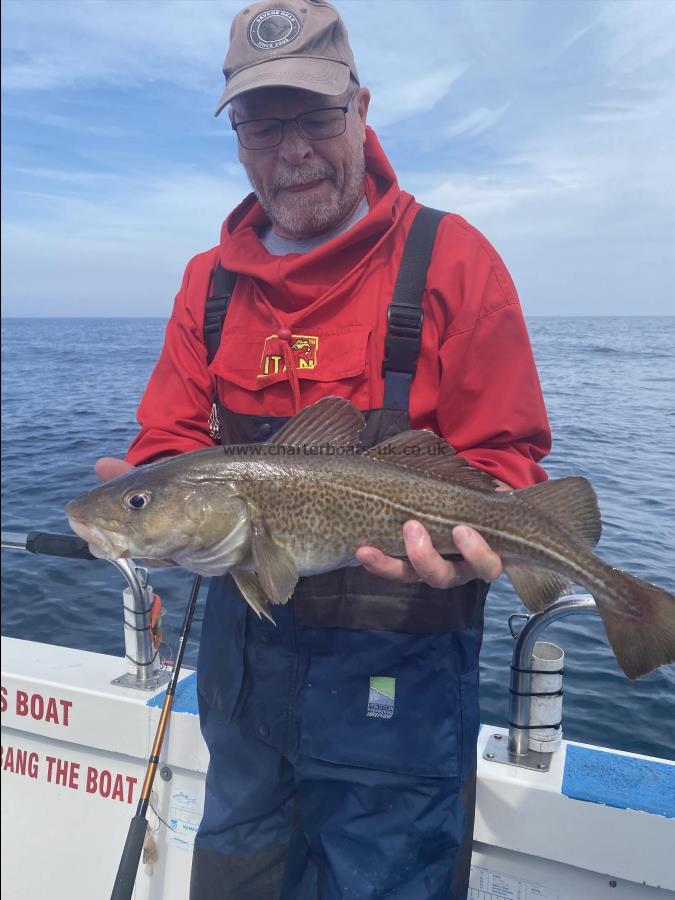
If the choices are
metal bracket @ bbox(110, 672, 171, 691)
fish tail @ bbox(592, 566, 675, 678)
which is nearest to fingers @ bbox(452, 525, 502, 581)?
fish tail @ bbox(592, 566, 675, 678)

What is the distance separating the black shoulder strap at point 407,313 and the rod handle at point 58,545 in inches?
74.0

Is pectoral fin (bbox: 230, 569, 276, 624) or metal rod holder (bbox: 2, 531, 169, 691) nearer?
pectoral fin (bbox: 230, 569, 276, 624)

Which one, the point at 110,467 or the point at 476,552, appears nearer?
the point at 476,552

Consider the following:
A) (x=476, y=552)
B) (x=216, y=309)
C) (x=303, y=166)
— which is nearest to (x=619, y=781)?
(x=476, y=552)

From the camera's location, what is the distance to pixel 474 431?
2434 millimetres

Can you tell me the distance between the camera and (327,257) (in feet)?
8.62

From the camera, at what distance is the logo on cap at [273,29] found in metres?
2.51

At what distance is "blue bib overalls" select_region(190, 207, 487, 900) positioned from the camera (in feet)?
7.75

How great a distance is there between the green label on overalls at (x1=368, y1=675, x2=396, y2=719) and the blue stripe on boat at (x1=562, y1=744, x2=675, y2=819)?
1.08m

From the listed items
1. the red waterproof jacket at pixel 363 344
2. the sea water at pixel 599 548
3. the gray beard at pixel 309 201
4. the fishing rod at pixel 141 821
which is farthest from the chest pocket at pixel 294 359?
the sea water at pixel 599 548

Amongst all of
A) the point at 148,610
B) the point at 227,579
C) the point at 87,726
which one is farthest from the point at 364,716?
the point at 87,726

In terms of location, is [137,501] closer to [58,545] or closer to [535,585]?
[58,545]

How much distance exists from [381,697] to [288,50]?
245cm

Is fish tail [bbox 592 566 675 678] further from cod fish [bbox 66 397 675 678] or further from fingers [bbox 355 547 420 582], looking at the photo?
fingers [bbox 355 547 420 582]
